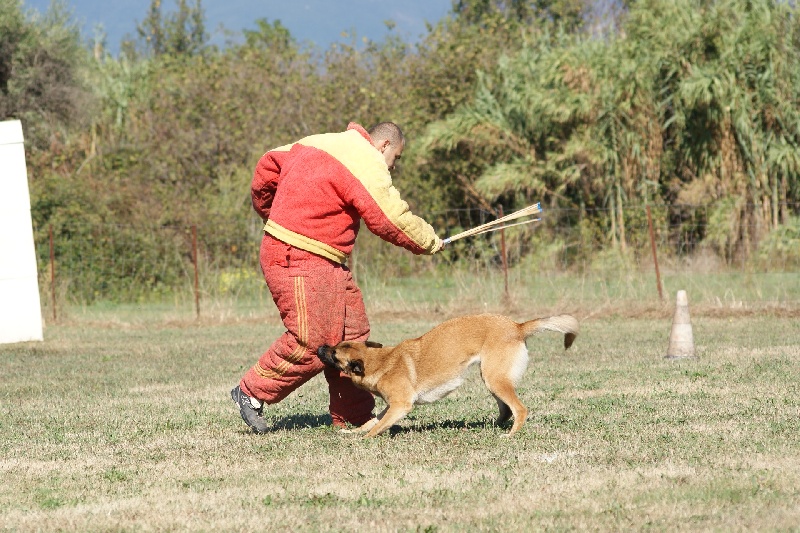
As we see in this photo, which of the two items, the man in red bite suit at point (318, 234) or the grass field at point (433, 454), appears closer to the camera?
the grass field at point (433, 454)

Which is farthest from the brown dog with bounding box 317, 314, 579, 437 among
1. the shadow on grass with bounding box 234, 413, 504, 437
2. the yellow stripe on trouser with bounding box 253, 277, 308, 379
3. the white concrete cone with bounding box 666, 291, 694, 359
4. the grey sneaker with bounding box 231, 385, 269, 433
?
the white concrete cone with bounding box 666, 291, 694, 359

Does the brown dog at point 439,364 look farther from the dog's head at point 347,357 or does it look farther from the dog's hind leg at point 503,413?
the dog's hind leg at point 503,413

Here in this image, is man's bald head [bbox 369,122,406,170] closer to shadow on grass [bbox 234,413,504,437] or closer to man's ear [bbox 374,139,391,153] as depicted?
man's ear [bbox 374,139,391,153]

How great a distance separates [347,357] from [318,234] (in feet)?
2.64

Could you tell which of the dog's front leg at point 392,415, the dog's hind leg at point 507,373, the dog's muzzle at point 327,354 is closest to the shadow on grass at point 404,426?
the dog's front leg at point 392,415

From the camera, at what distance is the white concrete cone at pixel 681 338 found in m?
11.5

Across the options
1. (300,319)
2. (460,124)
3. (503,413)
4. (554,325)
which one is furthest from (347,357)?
(460,124)

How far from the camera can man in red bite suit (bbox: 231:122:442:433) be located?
6785mm

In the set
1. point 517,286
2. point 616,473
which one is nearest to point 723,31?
point 517,286

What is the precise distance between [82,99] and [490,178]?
37.6 feet

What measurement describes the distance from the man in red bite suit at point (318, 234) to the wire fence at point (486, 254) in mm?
10868

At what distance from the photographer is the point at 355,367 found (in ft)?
22.8

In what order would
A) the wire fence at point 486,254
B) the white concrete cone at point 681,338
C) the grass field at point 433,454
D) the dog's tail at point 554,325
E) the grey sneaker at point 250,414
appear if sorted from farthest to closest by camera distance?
the wire fence at point 486,254
the white concrete cone at point 681,338
the grey sneaker at point 250,414
the dog's tail at point 554,325
the grass field at point 433,454

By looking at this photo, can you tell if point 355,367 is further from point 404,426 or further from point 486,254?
point 486,254
